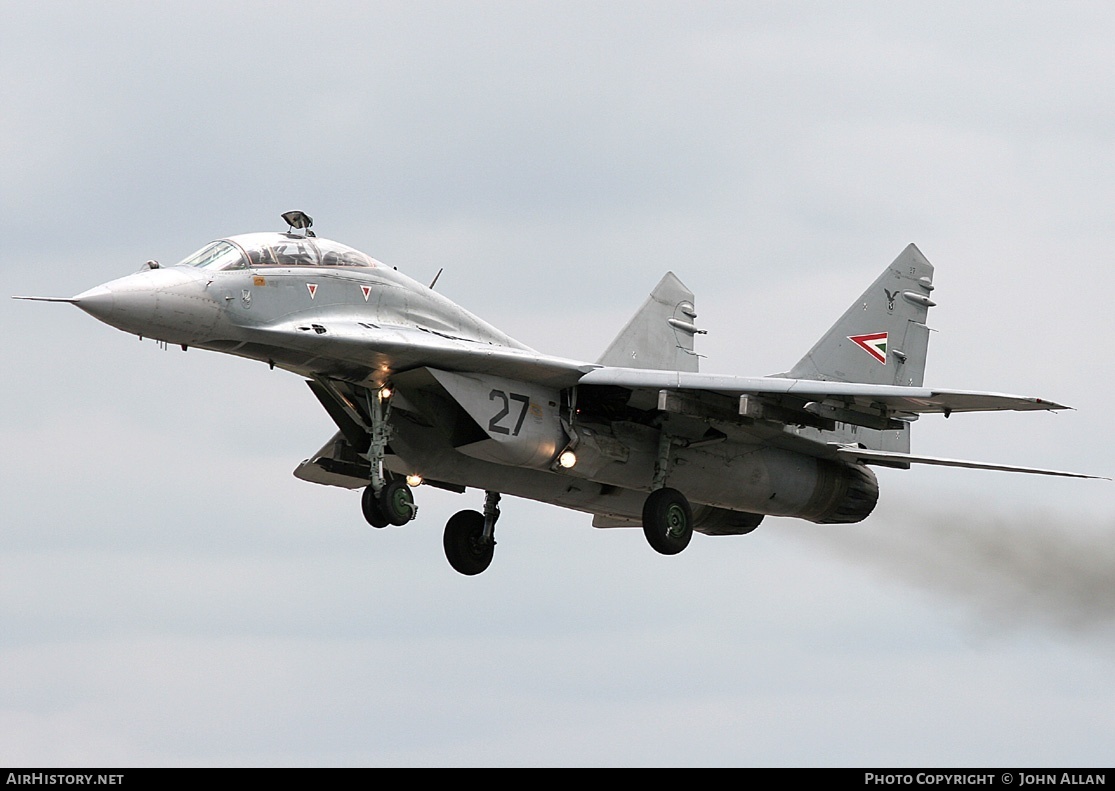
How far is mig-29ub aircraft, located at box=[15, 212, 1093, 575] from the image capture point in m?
23.8

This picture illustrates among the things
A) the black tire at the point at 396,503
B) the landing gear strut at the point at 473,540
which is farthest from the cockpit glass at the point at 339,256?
the landing gear strut at the point at 473,540

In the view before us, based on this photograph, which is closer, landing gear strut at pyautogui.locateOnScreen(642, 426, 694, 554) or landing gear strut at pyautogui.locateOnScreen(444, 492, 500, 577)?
landing gear strut at pyautogui.locateOnScreen(642, 426, 694, 554)

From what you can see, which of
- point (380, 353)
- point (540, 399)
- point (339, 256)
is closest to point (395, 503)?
point (380, 353)

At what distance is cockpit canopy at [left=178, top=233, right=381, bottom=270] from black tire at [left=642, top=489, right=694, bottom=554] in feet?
17.8

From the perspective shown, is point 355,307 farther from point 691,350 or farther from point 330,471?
point 691,350

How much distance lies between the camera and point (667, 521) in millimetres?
26375

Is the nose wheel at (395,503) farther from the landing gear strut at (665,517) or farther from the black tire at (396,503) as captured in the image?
the landing gear strut at (665,517)

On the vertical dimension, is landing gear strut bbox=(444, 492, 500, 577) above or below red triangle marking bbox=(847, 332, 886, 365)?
below

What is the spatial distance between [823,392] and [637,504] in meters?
A: 4.53

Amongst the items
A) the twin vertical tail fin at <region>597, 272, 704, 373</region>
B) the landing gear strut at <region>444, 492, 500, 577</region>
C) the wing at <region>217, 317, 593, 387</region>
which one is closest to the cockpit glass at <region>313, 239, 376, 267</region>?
the wing at <region>217, 317, 593, 387</region>

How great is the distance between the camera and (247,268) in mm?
23781

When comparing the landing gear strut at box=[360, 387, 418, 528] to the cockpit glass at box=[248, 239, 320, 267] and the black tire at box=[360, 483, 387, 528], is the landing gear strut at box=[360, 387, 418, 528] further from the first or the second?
the cockpit glass at box=[248, 239, 320, 267]

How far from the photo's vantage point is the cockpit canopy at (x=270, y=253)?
2381 cm

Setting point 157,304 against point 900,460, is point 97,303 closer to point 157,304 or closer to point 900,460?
point 157,304
